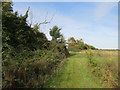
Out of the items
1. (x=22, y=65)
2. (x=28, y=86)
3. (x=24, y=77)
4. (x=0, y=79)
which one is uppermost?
(x=22, y=65)

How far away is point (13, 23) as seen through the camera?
5.12 metres

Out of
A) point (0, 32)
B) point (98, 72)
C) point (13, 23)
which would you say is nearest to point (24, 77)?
point (0, 32)

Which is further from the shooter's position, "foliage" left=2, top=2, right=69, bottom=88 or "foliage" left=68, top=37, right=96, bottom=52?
"foliage" left=68, top=37, right=96, bottom=52

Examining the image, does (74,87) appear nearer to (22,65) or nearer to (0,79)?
(22,65)

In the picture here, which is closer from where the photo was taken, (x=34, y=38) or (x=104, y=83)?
(x=104, y=83)

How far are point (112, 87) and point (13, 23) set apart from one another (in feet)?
21.3

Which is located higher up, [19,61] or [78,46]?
[78,46]

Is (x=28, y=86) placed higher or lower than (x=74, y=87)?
higher

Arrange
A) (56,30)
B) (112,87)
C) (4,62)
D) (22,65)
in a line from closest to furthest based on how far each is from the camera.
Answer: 1. (4,62)
2. (22,65)
3. (112,87)
4. (56,30)

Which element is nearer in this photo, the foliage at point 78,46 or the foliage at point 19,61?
the foliage at point 19,61

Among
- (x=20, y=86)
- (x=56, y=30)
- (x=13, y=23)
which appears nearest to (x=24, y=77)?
(x=20, y=86)

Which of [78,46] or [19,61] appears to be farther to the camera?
[78,46]

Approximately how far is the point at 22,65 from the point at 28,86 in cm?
88

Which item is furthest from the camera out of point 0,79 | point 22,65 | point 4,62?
point 22,65
